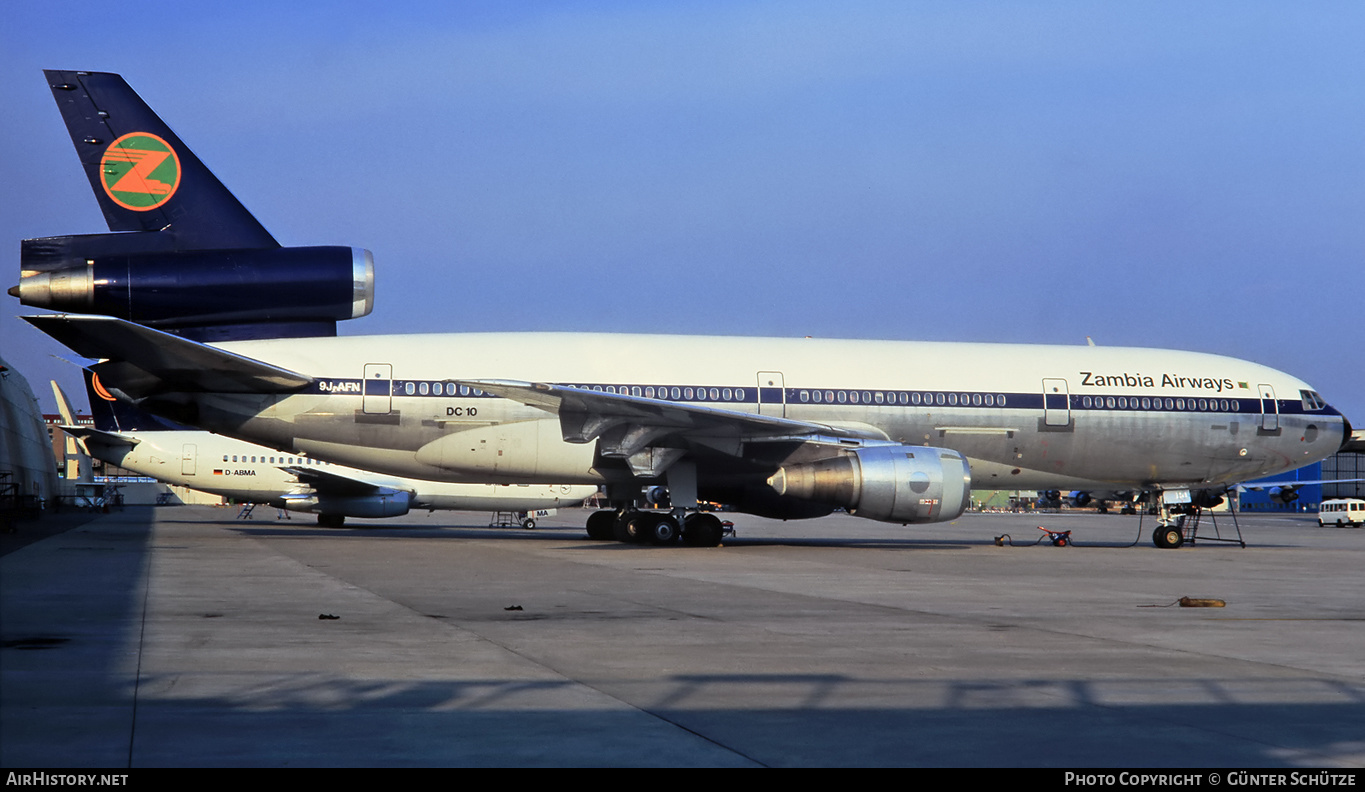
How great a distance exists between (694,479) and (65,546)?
990cm

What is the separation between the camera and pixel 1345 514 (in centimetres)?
A: 4834

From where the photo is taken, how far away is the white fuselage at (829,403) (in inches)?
800

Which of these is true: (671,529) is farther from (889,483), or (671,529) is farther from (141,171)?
(141,171)

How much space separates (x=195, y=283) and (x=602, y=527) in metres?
8.76

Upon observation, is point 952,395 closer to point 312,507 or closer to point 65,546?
point 65,546

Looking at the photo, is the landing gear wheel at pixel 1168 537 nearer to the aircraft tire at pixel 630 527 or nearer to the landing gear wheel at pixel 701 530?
the landing gear wheel at pixel 701 530

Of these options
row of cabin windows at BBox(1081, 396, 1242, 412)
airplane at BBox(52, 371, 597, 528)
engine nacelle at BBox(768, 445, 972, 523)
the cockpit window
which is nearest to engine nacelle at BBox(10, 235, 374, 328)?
engine nacelle at BBox(768, 445, 972, 523)

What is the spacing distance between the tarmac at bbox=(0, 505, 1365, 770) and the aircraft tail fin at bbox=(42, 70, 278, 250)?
793cm

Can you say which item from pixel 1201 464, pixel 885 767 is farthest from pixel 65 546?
pixel 1201 464

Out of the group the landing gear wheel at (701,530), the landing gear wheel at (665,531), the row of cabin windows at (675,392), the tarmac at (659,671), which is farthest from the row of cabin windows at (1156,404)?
the tarmac at (659,671)

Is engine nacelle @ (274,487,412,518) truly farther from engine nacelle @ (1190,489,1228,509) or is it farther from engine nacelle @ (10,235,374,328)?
engine nacelle @ (1190,489,1228,509)

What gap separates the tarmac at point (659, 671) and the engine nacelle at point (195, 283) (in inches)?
263

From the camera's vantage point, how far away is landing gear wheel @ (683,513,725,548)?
66.9ft

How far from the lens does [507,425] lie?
2067 cm
